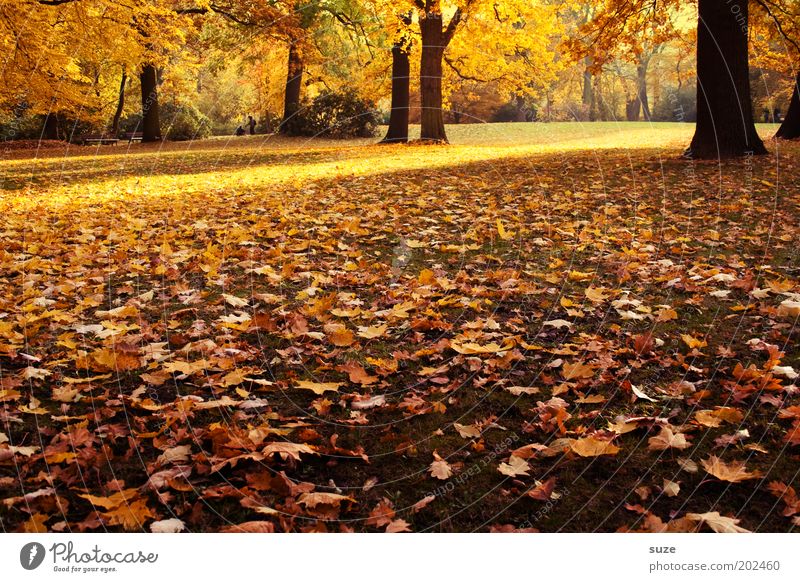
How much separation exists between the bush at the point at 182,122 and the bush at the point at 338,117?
6.74 meters

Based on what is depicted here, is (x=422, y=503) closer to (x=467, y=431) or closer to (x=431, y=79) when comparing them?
(x=467, y=431)

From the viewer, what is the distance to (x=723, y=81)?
12078mm

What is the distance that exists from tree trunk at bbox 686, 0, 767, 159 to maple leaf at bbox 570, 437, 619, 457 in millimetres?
10649

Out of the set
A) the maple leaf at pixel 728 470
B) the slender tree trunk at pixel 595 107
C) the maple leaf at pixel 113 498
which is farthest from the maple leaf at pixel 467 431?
the slender tree trunk at pixel 595 107

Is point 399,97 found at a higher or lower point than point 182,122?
higher

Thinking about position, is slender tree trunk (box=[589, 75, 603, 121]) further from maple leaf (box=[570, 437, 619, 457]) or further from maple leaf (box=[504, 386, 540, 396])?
maple leaf (box=[570, 437, 619, 457])

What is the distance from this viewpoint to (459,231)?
782 centimetres

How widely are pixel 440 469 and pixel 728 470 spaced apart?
1.24m

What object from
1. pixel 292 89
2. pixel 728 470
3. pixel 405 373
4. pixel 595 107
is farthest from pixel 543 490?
pixel 595 107

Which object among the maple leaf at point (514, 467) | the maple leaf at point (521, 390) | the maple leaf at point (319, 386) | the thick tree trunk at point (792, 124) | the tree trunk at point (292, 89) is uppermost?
the tree trunk at point (292, 89)

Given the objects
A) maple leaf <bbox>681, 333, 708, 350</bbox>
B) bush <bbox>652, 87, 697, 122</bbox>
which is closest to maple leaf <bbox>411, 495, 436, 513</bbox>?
maple leaf <bbox>681, 333, 708, 350</bbox>

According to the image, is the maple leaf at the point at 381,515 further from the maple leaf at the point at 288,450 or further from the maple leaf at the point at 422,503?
the maple leaf at the point at 288,450

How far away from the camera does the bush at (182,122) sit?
3541 cm

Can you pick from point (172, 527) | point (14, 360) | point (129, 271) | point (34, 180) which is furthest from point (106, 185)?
point (172, 527)
